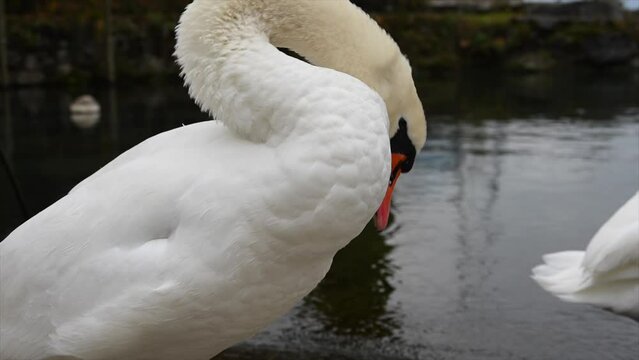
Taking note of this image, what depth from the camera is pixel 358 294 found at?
17.3 feet

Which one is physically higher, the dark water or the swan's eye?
the swan's eye

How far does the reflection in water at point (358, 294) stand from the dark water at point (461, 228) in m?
0.01

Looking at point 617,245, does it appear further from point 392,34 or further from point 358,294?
point 392,34

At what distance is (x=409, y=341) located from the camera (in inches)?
179

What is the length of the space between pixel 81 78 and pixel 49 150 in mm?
12585

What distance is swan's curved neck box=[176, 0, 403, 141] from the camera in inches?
94.2

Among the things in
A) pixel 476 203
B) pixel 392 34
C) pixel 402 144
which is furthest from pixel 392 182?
pixel 392 34

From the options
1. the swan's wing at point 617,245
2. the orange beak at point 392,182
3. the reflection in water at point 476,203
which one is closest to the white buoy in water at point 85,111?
the reflection in water at point 476,203

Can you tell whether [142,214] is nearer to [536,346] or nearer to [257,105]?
[257,105]

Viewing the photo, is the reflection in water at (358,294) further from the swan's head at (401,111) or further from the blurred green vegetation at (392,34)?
the blurred green vegetation at (392,34)

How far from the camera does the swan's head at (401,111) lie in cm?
272

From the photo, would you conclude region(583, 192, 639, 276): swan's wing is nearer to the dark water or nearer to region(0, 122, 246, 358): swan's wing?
the dark water

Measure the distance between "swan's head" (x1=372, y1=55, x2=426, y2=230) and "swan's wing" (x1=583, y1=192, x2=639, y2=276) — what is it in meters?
1.85

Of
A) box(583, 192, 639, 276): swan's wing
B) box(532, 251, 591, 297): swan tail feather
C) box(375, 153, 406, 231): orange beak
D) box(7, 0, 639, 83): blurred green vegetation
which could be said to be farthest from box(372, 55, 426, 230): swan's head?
box(7, 0, 639, 83): blurred green vegetation
